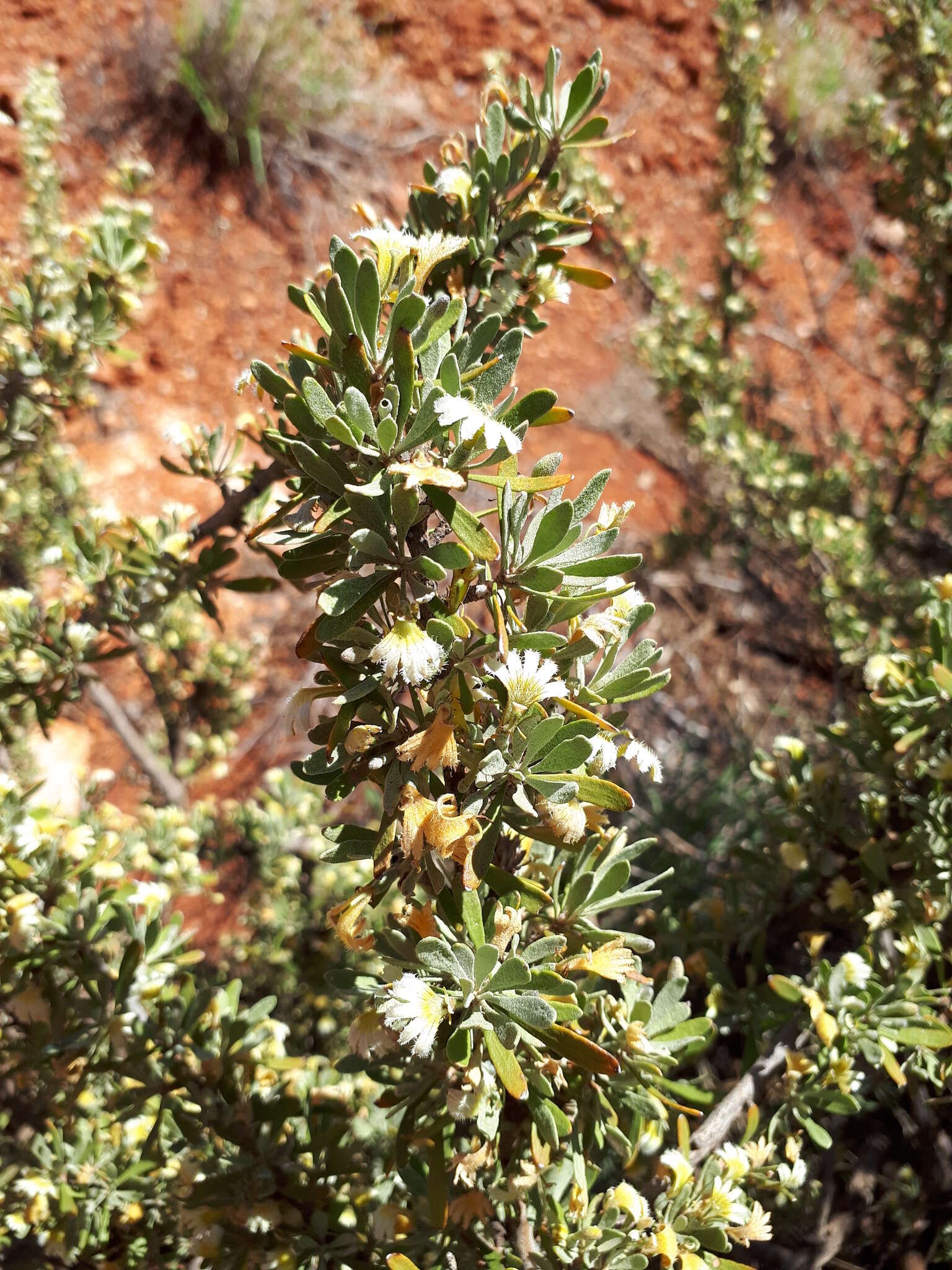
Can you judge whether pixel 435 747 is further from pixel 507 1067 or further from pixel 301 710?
pixel 507 1067

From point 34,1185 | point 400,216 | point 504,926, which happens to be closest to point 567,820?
point 504,926

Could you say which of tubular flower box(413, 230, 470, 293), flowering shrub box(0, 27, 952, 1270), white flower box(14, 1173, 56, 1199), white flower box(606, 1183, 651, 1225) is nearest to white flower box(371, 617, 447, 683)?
flowering shrub box(0, 27, 952, 1270)

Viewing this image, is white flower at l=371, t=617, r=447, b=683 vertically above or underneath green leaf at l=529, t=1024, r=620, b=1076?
above

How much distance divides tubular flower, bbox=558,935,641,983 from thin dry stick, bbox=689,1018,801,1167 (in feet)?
1.31

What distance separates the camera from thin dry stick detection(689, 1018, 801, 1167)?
1.13 meters

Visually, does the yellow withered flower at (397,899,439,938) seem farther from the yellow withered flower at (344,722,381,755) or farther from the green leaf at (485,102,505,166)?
the green leaf at (485,102,505,166)

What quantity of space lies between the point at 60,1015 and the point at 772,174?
293 inches

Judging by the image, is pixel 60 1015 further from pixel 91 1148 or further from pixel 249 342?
pixel 249 342

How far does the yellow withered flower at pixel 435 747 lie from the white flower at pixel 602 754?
14cm

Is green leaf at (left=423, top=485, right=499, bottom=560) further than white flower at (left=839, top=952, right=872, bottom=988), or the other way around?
white flower at (left=839, top=952, right=872, bottom=988)

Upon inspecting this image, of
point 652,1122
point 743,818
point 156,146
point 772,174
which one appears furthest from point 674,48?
point 652,1122

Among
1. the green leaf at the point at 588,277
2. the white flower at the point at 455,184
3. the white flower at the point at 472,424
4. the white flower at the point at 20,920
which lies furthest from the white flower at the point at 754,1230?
the white flower at the point at 455,184

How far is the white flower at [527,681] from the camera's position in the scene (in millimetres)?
738

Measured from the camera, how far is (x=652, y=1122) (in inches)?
45.8
